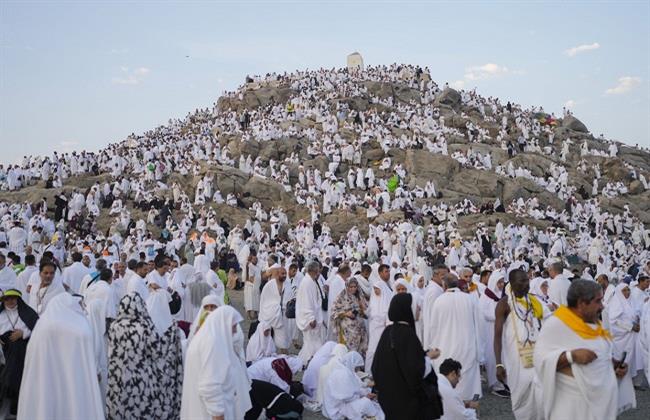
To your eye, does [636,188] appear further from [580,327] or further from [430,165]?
[580,327]

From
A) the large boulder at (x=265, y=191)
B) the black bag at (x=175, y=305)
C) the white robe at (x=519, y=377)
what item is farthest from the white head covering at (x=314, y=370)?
the large boulder at (x=265, y=191)

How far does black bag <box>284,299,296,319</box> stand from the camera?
9852 millimetres

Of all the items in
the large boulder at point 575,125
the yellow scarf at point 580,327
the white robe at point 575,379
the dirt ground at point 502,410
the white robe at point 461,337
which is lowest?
the dirt ground at point 502,410

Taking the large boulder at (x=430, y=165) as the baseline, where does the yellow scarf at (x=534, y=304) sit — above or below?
below

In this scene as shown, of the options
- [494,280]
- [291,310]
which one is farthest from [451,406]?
[291,310]

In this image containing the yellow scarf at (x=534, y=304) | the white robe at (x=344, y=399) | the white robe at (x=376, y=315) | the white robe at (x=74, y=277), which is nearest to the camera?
the yellow scarf at (x=534, y=304)

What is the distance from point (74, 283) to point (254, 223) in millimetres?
18310

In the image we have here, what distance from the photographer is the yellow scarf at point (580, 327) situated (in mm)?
3900

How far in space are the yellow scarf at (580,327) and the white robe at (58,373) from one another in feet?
11.8

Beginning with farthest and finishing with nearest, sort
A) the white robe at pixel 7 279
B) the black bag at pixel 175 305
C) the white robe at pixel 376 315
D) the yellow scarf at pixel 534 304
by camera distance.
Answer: the white robe at pixel 376 315 → the white robe at pixel 7 279 → the black bag at pixel 175 305 → the yellow scarf at pixel 534 304

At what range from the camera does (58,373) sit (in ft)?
16.4

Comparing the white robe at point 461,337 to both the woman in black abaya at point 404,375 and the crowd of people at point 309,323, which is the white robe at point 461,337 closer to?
the crowd of people at point 309,323

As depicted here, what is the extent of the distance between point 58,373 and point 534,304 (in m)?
4.10

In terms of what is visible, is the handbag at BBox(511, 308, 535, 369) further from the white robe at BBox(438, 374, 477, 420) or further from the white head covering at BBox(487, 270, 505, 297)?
the white head covering at BBox(487, 270, 505, 297)
